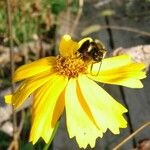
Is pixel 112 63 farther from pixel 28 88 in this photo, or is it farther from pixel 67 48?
pixel 28 88

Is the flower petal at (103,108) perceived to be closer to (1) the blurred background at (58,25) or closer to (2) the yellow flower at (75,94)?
(2) the yellow flower at (75,94)

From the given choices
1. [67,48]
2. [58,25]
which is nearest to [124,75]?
[67,48]

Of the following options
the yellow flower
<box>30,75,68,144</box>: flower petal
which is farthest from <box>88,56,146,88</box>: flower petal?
<box>30,75,68,144</box>: flower petal

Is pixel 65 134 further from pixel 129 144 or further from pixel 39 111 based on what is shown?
pixel 39 111

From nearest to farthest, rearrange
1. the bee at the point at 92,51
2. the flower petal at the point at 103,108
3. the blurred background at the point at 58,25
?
the flower petal at the point at 103,108
the bee at the point at 92,51
the blurred background at the point at 58,25

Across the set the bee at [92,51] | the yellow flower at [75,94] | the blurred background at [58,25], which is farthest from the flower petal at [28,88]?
the blurred background at [58,25]

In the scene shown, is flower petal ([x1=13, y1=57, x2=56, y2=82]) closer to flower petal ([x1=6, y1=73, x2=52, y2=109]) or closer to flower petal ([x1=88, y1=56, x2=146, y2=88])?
flower petal ([x1=6, y1=73, x2=52, y2=109])

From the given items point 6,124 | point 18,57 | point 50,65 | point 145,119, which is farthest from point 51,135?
point 18,57
